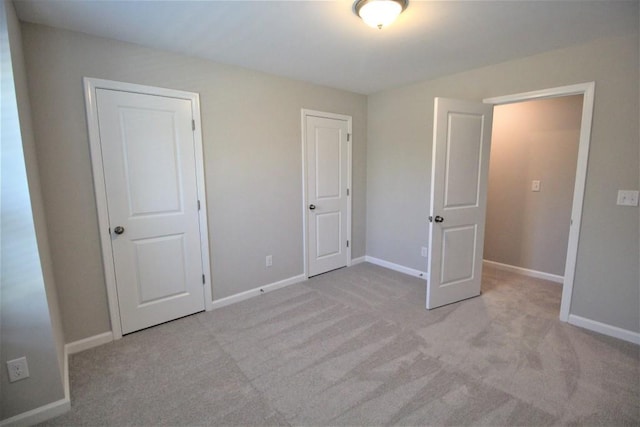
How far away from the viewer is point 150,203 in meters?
2.42

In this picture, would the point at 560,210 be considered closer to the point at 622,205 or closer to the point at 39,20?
the point at 622,205

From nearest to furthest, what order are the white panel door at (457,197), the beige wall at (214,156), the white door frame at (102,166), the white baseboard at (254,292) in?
the beige wall at (214,156), the white door frame at (102,166), the white panel door at (457,197), the white baseboard at (254,292)

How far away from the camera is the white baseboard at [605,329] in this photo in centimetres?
226

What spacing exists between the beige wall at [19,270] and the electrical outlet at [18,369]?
0.02m

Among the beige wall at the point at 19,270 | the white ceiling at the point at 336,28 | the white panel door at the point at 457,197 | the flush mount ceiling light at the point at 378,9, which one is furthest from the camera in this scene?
the white panel door at the point at 457,197

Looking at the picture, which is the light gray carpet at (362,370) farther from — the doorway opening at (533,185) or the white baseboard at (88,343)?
the doorway opening at (533,185)

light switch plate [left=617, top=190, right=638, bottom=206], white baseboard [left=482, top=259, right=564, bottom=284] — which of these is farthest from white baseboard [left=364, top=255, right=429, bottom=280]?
light switch plate [left=617, top=190, right=638, bottom=206]

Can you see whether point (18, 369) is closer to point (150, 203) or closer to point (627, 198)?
point (150, 203)

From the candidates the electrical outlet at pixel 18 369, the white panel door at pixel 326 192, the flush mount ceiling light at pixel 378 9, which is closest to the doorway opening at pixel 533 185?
the white panel door at pixel 326 192

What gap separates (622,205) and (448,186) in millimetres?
1230

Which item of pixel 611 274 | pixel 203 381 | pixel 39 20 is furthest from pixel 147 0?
pixel 611 274

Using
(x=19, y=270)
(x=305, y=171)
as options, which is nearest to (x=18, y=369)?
(x=19, y=270)

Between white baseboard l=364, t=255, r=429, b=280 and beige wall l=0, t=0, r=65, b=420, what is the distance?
3.34 metres

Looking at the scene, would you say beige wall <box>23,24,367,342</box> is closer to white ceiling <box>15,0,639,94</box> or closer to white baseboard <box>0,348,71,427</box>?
white ceiling <box>15,0,639,94</box>
